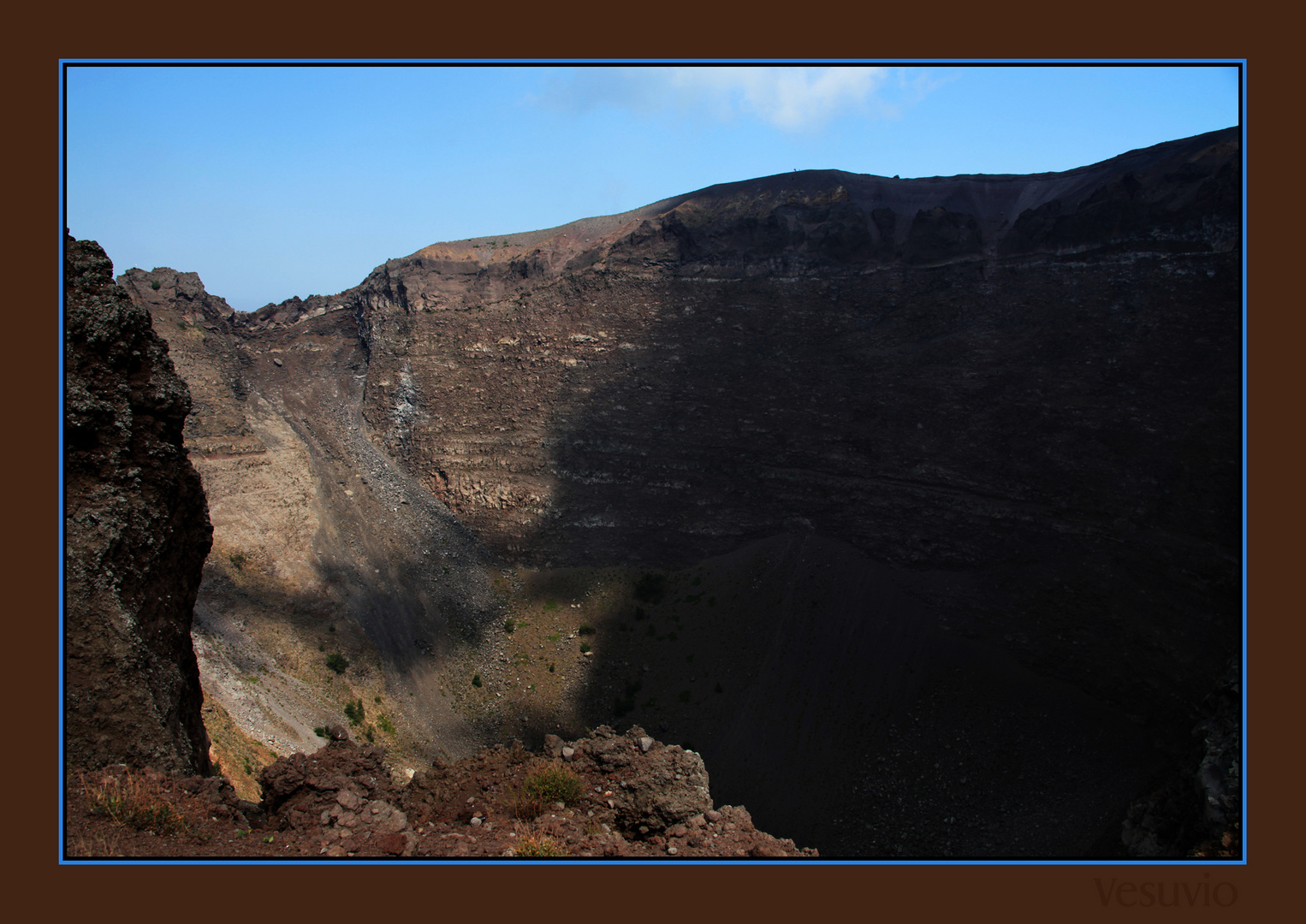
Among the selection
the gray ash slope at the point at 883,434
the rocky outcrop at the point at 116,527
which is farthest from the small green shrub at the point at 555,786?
the gray ash slope at the point at 883,434

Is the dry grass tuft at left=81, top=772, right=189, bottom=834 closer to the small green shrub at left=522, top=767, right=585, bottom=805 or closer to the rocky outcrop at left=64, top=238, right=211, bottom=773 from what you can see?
the rocky outcrop at left=64, top=238, right=211, bottom=773

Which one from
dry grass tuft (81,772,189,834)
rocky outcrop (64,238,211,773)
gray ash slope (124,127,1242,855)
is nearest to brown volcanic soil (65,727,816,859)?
dry grass tuft (81,772,189,834)

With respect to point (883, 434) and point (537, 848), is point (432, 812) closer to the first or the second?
point (537, 848)

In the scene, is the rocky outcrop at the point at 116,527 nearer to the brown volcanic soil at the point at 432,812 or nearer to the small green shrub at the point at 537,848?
the brown volcanic soil at the point at 432,812

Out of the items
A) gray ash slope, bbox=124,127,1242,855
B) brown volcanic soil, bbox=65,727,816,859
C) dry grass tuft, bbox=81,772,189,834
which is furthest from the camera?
gray ash slope, bbox=124,127,1242,855

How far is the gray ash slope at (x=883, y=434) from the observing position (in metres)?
22.8

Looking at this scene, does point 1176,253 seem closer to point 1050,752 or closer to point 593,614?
point 1050,752

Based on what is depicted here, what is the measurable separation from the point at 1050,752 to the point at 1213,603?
7.01 meters

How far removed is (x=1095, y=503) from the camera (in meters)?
25.7

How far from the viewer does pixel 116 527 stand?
8477 mm

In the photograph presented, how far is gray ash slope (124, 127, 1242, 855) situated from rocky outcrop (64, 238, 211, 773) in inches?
747

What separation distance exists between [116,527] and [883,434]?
2819 centimetres

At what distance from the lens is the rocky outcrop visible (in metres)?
8.14

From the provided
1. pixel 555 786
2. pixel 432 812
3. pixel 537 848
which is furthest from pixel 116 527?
pixel 555 786
